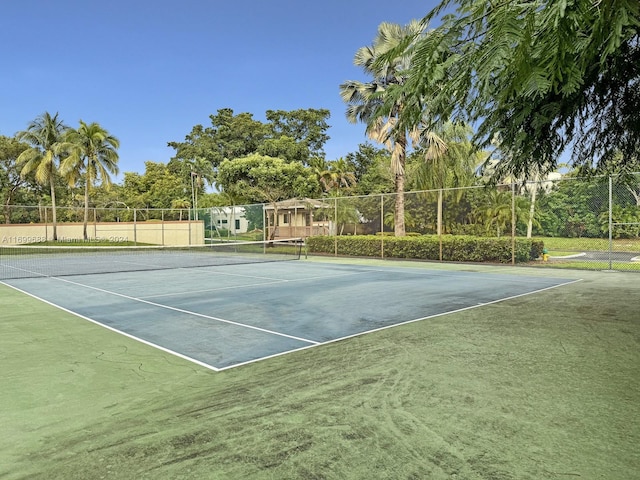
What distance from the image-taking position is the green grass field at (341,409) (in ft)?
8.14

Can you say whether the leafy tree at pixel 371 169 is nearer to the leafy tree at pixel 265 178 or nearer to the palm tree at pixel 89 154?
the leafy tree at pixel 265 178

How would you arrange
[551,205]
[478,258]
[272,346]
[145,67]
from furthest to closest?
1. [145,67]
2. [551,205]
3. [478,258]
4. [272,346]

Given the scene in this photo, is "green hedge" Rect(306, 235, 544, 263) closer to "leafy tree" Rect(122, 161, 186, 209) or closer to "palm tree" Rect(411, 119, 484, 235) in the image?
"palm tree" Rect(411, 119, 484, 235)

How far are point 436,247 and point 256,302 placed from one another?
38.7 ft

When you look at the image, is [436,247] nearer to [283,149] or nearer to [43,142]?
[283,149]

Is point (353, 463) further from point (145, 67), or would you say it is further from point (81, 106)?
point (81, 106)

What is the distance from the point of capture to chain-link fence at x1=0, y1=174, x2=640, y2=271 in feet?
51.1

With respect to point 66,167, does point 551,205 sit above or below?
below

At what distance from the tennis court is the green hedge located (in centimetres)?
389

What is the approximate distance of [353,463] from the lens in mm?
2479

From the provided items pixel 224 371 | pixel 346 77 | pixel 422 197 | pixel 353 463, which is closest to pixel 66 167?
pixel 346 77

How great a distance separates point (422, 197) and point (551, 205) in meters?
6.73

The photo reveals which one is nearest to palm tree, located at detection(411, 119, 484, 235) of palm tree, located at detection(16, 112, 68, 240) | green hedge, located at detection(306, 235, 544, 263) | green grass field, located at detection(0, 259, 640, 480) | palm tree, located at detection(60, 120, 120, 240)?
green hedge, located at detection(306, 235, 544, 263)

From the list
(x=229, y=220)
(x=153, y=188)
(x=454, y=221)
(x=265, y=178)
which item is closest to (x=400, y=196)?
(x=454, y=221)
